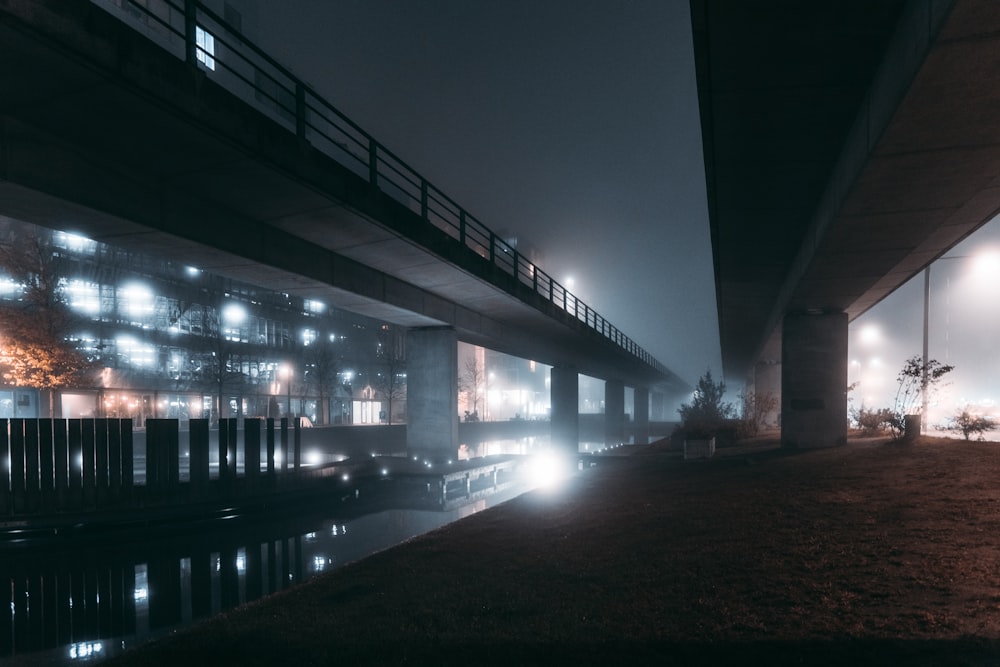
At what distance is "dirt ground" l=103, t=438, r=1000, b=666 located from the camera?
6246 millimetres

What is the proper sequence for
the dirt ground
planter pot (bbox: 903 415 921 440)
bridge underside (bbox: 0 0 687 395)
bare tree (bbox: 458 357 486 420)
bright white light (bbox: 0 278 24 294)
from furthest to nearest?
1. bare tree (bbox: 458 357 486 420)
2. bright white light (bbox: 0 278 24 294)
3. planter pot (bbox: 903 415 921 440)
4. bridge underside (bbox: 0 0 687 395)
5. the dirt ground

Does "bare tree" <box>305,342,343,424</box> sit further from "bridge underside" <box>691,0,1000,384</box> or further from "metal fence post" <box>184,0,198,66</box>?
"metal fence post" <box>184,0,198,66</box>

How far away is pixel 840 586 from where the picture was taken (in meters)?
7.69

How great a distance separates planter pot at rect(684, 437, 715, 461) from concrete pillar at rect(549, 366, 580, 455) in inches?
835

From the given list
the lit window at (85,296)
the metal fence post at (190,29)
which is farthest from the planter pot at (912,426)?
the lit window at (85,296)

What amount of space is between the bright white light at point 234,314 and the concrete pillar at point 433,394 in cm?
3281

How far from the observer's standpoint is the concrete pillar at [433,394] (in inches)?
1091

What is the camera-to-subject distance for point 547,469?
27922mm

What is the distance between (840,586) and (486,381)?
8196cm

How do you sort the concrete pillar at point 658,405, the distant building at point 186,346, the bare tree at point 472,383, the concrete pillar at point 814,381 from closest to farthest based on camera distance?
1. the concrete pillar at point 814,381
2. the distant building at point 186,346
3. the bare tree at point 472,383
4. the concrete pillar at point 658,405

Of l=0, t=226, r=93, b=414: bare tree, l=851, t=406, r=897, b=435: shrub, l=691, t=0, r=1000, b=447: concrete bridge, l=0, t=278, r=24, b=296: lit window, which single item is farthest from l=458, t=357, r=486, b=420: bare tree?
l=691, t=0, r=1000, b=447: concrete bridge

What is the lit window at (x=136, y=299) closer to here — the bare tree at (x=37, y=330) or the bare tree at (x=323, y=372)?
the bare tree at (x=37, y=330)

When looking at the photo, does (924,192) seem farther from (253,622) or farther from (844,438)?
(844,438)

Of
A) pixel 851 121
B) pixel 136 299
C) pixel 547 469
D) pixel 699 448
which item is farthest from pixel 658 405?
pixel 851 121
